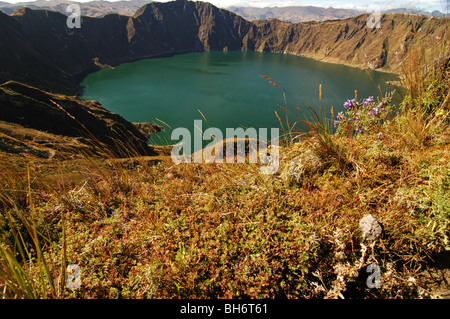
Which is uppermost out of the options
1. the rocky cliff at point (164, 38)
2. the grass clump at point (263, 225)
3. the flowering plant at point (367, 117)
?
the rocky cliff at point (164, 38)

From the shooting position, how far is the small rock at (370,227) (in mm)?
1977

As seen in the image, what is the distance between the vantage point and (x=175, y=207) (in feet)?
9.04

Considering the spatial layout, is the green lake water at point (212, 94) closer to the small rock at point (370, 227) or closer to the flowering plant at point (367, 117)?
the flowering plant at point (367, 117)

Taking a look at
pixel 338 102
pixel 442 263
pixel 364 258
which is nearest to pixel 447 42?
pixel 442 263

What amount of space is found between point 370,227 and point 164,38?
19114cm

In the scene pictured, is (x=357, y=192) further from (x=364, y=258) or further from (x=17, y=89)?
(x=17, y=89)

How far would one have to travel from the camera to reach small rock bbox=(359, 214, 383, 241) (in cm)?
Result: 198

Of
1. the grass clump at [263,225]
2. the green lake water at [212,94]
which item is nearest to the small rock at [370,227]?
the grass clump at [263,225]

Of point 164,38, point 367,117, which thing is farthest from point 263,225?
point 164,38

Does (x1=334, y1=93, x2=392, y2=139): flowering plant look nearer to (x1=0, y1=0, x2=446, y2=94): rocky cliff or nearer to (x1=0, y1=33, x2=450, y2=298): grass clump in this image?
(x1=0, y1=33, x2=450, y2=298): grass clump

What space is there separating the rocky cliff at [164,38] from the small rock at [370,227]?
49565 mm

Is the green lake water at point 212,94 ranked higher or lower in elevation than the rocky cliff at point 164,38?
lower

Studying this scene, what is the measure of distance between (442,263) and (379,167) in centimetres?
105

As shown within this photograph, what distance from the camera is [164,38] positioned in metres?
164
